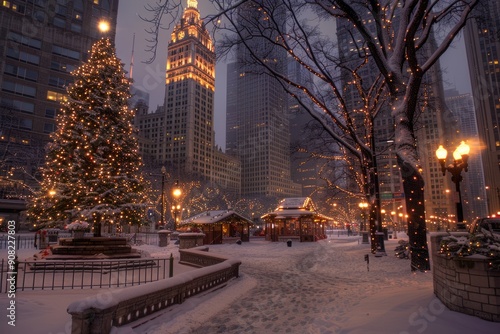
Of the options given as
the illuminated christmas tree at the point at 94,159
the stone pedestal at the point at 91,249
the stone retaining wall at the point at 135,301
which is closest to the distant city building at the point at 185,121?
the illuminated christmas tree at the point at 94,159

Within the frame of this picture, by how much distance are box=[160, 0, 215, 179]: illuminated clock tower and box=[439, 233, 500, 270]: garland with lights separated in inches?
3101

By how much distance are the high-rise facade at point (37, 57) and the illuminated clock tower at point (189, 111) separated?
22.4m

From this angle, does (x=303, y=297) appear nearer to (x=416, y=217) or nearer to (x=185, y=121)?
(x=416, y=217)

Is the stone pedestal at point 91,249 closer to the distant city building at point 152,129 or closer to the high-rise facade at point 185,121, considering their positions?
the high-rise facade at point 185,121

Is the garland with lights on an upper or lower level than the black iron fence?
upper

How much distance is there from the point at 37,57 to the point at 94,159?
5575 cm

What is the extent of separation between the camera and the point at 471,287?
5.87 metres

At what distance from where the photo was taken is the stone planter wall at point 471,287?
18.2 ft

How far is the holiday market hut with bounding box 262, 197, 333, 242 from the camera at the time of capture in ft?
127

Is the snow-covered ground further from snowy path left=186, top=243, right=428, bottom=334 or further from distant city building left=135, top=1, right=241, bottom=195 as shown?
distant city building left=135, top=1, right=241, bottom=195

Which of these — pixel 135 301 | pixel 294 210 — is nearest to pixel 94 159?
pixel 135 301

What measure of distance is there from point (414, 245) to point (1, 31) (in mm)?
71230

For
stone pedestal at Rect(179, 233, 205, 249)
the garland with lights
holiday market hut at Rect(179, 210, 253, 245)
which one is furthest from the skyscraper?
the garland with lights

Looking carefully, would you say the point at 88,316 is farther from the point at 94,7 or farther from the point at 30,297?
the point at 94,7
